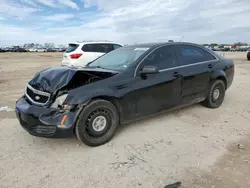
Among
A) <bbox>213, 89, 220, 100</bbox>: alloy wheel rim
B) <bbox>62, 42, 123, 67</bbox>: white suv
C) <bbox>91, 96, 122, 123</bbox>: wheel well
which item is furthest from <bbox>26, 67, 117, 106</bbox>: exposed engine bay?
<bbox>62, 42, 123, 67</bbox>: white suv

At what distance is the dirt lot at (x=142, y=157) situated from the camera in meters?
2.55

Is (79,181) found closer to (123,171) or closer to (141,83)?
(123,171)

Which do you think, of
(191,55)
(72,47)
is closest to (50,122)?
(191,55)

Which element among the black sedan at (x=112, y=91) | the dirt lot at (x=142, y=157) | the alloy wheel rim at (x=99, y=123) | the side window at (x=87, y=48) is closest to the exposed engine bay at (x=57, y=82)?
the black sedan at (x=112, y=91)

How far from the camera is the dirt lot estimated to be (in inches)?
101

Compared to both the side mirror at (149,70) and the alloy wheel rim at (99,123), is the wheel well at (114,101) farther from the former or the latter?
the side mirror at (149,70)

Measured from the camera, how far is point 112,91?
3.36 m

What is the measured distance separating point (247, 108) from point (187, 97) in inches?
71.7

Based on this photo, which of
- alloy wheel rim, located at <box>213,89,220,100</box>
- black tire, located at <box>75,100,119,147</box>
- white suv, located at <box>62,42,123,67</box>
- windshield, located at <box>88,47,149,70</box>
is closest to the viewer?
black tire, located at <box>75,100,119,147</box>

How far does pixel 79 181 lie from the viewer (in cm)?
254

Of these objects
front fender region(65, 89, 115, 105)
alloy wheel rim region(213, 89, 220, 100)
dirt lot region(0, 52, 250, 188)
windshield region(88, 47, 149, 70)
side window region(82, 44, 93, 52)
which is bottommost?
dirt lot region(0, 52, 250, 188)

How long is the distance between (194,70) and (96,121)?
2340mm

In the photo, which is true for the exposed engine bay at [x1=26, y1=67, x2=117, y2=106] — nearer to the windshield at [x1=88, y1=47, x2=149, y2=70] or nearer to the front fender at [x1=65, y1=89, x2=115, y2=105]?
the front fender at [x1=65, y1=89, x2=115, y2=105]

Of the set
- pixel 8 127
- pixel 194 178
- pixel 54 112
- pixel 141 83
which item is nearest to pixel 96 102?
pixel 54 112
